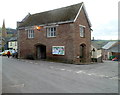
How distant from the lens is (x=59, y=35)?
20594 mm

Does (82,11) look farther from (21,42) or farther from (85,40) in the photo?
(21,42)

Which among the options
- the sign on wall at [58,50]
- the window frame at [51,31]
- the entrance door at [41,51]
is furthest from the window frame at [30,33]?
the sign on wall at [58,50]

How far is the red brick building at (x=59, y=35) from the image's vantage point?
19484 mm

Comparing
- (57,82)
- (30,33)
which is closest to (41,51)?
(30,33)

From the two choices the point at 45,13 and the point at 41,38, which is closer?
the point at 41,38

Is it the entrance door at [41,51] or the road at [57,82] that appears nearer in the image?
the road at [57,82]

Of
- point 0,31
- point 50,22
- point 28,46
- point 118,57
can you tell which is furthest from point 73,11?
point 0,31

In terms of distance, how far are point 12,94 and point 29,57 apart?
18.9m

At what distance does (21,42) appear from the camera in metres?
26.4

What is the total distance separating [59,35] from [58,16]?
3436 mm

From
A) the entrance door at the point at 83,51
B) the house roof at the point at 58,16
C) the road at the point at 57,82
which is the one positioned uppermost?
the house roof at the point at 58,16

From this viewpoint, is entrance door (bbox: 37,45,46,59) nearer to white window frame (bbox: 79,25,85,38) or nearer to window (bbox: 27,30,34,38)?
window (bbox: 27,30,34,38)

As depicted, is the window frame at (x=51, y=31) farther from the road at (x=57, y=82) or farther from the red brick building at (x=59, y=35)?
the road at (x=57, y=82)

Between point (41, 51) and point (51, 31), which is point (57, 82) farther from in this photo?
point (41, 51)
